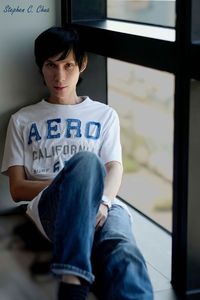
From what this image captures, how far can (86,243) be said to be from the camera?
4.88 ft

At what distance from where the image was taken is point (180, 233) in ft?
5.44

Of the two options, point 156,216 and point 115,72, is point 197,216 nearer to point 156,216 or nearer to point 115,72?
point 156,216

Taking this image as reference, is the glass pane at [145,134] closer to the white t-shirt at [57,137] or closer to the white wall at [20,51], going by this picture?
the white t-shirt at [57,137]

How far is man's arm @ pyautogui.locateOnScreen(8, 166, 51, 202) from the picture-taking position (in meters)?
1.82

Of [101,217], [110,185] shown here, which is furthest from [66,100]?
[101,217]

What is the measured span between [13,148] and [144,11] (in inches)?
24.3

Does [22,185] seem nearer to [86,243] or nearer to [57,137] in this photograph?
[57,137]

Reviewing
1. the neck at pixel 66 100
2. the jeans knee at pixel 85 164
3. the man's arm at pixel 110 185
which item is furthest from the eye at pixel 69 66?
the jeans knee at pixel 85 164

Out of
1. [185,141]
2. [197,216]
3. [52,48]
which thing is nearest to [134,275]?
[197,216]

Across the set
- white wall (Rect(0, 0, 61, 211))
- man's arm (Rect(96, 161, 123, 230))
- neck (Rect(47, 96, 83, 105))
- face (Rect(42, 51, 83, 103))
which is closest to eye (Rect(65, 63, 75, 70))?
face (Rect(42, 51, 83, 103))

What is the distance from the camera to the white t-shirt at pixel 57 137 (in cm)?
187

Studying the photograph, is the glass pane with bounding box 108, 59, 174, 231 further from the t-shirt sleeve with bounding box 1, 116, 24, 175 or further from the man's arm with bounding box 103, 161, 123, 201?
the t-shirt sleeve with bounding box 1, 116, 24, 175

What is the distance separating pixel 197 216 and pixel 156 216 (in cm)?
49

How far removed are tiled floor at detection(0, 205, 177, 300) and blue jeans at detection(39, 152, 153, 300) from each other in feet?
0.26
